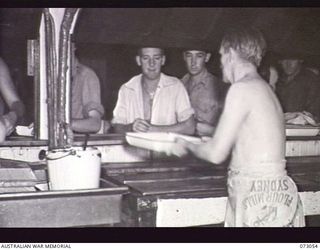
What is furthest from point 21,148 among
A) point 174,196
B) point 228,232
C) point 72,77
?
point 228,232

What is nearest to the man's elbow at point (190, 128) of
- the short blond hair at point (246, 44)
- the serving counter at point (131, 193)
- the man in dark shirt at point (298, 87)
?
the serving counter at point (131, 193)

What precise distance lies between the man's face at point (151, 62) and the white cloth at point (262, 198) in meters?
0.73

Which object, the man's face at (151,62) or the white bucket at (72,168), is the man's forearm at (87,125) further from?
the white bucket at (72,168)

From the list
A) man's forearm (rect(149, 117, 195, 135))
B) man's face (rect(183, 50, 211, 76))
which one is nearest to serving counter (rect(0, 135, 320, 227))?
man's forearm (rect(149, 117, 195, 135))

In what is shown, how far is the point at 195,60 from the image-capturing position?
2.18 m

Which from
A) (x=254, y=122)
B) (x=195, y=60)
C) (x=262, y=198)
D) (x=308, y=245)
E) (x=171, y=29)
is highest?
(x=171, y=29)

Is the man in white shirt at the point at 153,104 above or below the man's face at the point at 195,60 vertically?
below

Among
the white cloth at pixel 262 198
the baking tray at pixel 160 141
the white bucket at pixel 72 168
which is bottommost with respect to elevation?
the white cloth at pixel 262 198

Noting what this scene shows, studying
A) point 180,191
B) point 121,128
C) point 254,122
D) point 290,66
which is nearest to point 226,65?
point 254,122

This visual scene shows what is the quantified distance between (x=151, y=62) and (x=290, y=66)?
66 cm

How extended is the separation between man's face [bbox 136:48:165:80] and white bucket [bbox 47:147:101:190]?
73cm

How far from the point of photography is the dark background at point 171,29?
1.75 meters

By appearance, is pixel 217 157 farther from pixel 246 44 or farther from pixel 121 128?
pixel 121 128

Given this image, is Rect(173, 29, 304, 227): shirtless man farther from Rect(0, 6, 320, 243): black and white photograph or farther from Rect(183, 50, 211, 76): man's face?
Rect(183, 50, 211, 76): man's face
